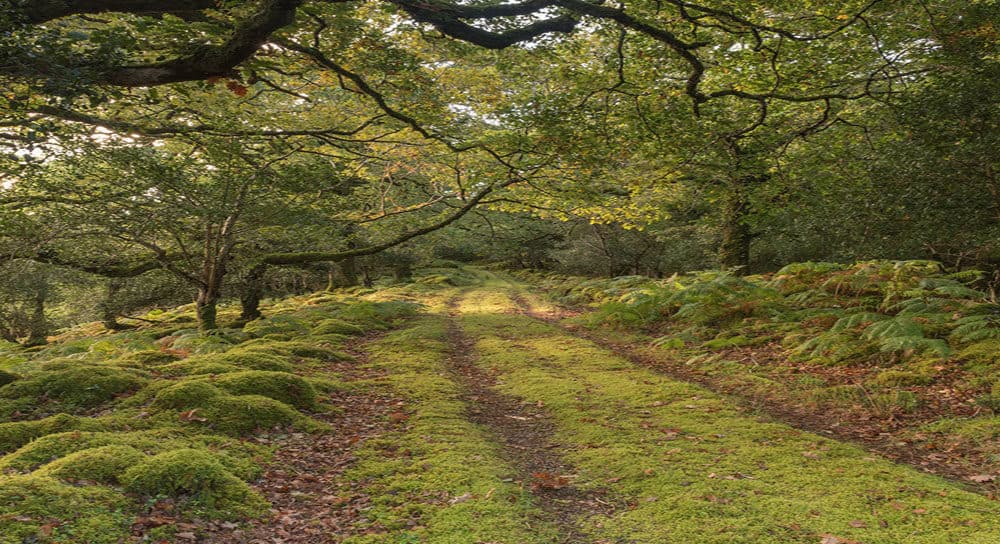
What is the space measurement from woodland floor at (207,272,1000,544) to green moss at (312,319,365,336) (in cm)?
529

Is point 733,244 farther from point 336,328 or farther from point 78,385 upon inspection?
point 78,385

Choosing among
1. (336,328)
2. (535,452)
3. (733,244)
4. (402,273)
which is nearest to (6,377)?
(535,452)

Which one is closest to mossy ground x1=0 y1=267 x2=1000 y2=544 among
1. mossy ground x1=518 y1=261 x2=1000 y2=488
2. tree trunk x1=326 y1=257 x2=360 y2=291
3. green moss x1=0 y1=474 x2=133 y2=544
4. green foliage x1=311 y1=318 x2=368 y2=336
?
green moss x1=0 y1=474 x2=133 y2=544

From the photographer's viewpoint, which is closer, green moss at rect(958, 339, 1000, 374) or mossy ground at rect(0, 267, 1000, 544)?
mossy ground at rect(0, 267, 1000, 544)

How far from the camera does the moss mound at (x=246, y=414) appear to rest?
249 inches

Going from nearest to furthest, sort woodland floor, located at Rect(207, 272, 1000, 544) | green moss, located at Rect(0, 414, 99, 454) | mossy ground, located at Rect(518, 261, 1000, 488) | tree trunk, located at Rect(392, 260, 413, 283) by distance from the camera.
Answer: woodland floor, located at Rect(207, 272, 1000, 544), green moss, located at Rect(0, 414, 99, 454), mossy ground, located at Rect(518, 261, 1000, 488), tree trunk, located at Rect(392, 260, 413, 283)

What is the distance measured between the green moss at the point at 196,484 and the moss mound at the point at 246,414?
52.1 inches

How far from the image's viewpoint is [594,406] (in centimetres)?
811

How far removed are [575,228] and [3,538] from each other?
28.9 metres

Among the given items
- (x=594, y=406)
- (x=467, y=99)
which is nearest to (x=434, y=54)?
(x=467, y=99)

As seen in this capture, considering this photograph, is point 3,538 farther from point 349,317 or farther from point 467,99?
point 349,317

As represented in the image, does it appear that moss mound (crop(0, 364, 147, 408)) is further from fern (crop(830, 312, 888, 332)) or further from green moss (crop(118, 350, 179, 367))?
fern (crop(830, 312, 888, 332))

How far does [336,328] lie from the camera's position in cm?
1510

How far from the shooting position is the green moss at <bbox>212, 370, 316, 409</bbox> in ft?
24.6
